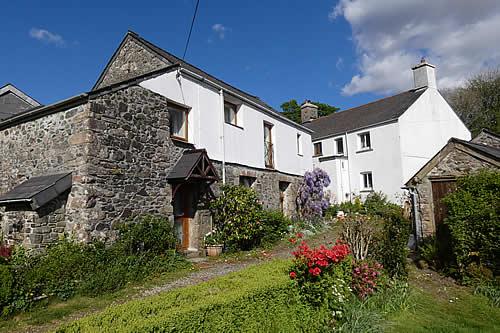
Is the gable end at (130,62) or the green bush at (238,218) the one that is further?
the gable end at (130,62)

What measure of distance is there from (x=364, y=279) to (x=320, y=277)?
1736 mm

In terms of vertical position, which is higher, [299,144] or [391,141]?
[391,141]

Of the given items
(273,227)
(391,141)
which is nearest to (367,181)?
(391,141)

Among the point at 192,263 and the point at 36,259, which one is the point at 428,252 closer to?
the point at 192,263

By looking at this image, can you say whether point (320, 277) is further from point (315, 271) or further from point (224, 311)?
point (224, 311)

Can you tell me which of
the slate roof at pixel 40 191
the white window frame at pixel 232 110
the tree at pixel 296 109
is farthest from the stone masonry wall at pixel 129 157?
the tree at pixel 296 109

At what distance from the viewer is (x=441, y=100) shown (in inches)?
878

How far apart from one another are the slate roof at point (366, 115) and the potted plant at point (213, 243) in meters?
14.4

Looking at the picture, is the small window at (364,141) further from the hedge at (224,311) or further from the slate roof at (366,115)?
the hedge at (224,311)

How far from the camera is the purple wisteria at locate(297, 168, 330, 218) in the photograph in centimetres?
1761

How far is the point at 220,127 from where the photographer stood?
1234cm

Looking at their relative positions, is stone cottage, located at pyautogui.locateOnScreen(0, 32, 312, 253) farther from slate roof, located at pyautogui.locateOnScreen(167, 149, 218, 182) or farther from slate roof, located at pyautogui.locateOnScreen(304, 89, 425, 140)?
slate roof, located at pyautogui.locateOnScreen(304, 89, 425, 140)

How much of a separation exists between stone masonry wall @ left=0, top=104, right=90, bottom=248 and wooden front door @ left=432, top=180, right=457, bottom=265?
348 inches

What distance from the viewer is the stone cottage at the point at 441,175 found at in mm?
8203
